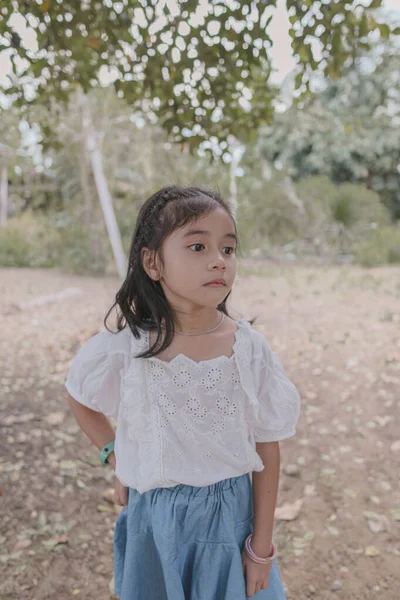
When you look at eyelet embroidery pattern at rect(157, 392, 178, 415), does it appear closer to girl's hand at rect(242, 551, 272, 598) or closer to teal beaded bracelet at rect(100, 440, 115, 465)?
teal beaded bracelet at rect(100, 440, 115, 465)

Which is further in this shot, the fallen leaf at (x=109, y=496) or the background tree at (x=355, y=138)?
the background tree at (x=355, y=138)

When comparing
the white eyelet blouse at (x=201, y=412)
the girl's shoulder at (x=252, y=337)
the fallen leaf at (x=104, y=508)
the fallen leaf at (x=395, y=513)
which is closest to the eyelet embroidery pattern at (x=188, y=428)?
the white eyelet blouse at (x=201, y=412)

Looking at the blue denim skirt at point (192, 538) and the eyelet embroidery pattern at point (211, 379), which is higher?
the eyelet embroidery pattern at point (211, 379)

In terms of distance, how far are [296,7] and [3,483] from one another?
8.13 ft

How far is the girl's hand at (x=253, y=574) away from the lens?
1215 millimetres

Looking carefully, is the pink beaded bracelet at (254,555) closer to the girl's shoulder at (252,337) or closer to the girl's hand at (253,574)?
the girl's hand at (253,574)

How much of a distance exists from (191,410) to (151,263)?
351 mm

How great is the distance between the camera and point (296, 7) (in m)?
2.00

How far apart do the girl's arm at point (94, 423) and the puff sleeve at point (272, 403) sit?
1.30 feet

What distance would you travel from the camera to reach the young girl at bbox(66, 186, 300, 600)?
45.5 inches

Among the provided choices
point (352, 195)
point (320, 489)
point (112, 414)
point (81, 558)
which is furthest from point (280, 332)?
point (352, 195)

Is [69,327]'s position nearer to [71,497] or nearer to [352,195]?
[71,497]

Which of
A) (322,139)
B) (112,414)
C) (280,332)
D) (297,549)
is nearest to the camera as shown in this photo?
(112,414)

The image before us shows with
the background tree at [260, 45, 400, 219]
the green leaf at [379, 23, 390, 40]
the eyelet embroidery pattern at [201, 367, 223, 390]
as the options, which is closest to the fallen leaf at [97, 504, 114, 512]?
the eyelet embroidery pattern at [201, 367, 223, 390]
